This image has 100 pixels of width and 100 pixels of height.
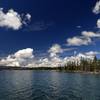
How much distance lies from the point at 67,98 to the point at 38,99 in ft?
26.4

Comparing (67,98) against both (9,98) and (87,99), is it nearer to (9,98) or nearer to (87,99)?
(87,99)

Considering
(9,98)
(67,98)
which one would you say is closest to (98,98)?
(67,98)

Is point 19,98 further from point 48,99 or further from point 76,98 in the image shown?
point 76,98

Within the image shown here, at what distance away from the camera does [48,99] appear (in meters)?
56.6

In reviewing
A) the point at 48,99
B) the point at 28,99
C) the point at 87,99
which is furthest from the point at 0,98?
the point at 87,99

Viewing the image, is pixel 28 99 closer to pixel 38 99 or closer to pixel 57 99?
pixel 38 99

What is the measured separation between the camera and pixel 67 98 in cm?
5822

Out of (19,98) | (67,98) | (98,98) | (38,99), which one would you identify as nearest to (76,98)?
(67,98)

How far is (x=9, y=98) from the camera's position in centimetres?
5794

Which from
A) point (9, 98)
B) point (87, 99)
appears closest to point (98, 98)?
point (87, 99)

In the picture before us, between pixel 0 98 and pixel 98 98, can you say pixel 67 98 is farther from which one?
pixel 0 98

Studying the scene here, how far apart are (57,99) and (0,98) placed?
610 inches

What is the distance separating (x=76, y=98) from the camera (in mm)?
58188

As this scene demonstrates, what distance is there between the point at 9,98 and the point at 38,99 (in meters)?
8.13
